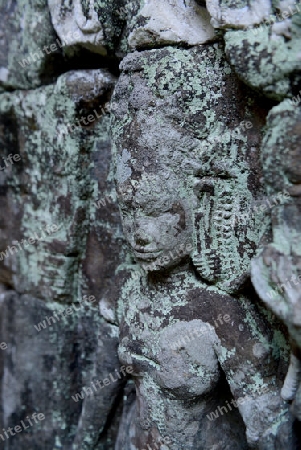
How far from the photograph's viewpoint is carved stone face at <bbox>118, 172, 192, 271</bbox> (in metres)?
1.01

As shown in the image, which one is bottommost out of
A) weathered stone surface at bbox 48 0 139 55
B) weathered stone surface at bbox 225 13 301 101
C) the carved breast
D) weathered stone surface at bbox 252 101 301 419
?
the carved breast

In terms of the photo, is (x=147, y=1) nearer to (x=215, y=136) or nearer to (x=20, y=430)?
A: (x=215, y=136)

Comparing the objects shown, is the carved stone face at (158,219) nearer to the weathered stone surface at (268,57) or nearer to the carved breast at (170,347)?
the carved breast at (170,347)

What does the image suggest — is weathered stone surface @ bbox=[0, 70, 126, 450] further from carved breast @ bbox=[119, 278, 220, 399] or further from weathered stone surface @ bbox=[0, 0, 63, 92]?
carved breast @ bbox=[119, 278, 220, 399]

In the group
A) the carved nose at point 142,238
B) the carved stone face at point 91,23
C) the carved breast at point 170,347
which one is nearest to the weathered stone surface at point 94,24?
the carved stone face at point 91,23

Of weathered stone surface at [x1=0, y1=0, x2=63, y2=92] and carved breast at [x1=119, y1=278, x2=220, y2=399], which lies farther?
weathered stone surface at [x1=0, y1=0, x2=63, y2=92]

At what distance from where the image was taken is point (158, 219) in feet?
3.35

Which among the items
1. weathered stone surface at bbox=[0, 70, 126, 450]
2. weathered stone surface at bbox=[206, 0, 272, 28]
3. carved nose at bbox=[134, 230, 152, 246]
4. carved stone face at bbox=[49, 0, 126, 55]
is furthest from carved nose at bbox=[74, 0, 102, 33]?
carved nose at bbox=[134, 230, 152, 246]

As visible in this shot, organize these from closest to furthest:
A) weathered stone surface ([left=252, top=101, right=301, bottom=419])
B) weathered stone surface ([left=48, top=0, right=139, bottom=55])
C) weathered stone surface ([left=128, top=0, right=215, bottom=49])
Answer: weathered stone surface ([left=252, top=101, right=301, bottom=419]) → weathered stone surface ([left=128, top=0, right=215, bottom=49]) → weathered stone surface ([left=48, top=0, right=139, bottom=55])

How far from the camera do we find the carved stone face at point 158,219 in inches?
39.8

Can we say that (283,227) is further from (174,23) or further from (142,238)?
(174,23)

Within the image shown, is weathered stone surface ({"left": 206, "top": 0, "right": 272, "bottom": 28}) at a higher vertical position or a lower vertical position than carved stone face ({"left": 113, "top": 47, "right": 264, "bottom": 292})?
higher

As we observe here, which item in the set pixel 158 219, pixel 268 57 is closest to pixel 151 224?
pixel 158 219

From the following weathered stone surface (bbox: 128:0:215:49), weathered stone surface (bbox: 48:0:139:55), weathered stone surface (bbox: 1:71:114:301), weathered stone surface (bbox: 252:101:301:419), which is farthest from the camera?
weathered stone surface (bbox: 1:71:114:301)
